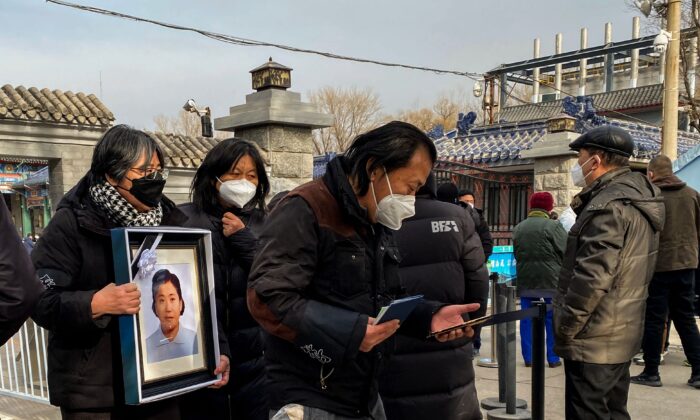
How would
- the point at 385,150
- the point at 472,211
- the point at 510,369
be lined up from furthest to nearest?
the point at 472,211, the point at 510,369, the point at 385,150

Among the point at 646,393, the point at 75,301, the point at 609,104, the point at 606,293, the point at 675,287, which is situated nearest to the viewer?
the point at 75,301

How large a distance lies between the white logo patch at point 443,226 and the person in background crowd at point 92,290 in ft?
4.45

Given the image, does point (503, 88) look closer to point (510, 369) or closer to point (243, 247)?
point (510, 369)

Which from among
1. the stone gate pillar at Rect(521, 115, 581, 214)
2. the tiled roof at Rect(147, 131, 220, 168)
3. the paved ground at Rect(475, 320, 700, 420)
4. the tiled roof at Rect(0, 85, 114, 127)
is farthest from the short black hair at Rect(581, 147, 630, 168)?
the stone gate pillar at Rect(521, 115, 581, 214)

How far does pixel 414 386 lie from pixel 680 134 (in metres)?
17.8

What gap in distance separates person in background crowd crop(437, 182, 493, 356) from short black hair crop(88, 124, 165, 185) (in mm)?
3017

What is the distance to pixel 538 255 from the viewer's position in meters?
6.21

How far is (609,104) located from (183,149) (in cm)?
2776

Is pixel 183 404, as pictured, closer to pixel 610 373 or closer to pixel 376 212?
pixel 376 212

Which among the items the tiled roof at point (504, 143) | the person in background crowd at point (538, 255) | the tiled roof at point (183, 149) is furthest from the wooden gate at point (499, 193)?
the person in background crowd at point (538, 255)

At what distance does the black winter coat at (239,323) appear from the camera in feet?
9.51

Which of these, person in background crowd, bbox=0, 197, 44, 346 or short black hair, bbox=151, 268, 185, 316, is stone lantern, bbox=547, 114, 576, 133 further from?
person in background crowd, bbox=0, 197, 44, 346

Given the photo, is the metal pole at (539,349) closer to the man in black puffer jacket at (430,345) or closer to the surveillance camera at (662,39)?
the man in black puffer jacket at (430,345)

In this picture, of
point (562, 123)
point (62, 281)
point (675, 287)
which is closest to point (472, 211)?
point (675, 287)
